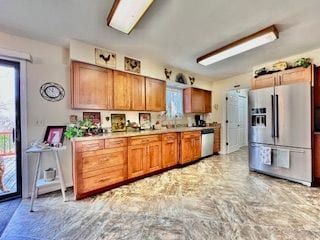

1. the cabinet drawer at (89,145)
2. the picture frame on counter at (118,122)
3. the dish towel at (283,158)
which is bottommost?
the dish towel at (283,158)

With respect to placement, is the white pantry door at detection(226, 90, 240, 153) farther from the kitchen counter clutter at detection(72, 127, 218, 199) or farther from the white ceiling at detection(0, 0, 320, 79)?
the white ceiling at detection(0, 0, 320, 79)

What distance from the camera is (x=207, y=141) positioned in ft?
17.9

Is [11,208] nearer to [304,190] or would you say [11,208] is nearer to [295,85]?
[304,190]

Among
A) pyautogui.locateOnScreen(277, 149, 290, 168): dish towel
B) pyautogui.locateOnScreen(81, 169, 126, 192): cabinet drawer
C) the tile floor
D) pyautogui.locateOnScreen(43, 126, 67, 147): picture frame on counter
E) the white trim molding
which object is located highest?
the white trim molding

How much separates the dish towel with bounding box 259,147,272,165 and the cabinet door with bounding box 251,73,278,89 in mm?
1370

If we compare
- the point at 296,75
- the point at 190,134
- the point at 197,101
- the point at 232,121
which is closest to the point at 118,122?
the point at 190,134

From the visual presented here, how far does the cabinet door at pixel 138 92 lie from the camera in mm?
3902

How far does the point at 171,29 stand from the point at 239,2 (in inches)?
38.6

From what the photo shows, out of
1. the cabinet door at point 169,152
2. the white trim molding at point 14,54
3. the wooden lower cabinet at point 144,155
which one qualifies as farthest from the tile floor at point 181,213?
the white trim molding at point 14,54

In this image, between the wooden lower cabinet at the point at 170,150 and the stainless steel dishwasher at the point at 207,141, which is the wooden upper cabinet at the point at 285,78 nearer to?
the stainless steel dishwasher at the point at 207,141

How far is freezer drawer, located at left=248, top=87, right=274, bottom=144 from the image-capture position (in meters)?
3.74

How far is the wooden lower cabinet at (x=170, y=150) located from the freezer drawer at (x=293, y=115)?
2084 millimetres

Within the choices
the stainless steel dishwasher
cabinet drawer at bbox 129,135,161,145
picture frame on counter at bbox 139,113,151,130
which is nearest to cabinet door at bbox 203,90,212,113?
the stainless steel dishwasher

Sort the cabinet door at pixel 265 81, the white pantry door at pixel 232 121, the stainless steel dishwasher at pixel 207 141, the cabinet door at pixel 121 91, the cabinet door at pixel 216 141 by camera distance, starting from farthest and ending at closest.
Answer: the white pantry door at pixel 232 121 → the cabinet door at pixel 216 141 → the stainless steel dishwasher at pixel 207 141 → the cabinet door at pixel 265 81 → the cabinet door at pixel 121 91
